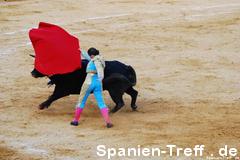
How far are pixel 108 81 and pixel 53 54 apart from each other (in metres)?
0.82

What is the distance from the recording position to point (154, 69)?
1304 centimetres

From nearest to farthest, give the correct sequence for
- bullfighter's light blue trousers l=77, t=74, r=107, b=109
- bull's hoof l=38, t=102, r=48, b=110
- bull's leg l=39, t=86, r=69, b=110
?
bullfighter's light blue trousers l=77, t=74, r=107, b=109
bull's leg l=39, t=86, r=69, b=110
bull's hoof l=38, t=102, r=48, b=110

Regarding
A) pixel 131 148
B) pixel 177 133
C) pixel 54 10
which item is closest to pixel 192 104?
pixel 177 133

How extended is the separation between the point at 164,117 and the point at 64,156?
78.0 inches

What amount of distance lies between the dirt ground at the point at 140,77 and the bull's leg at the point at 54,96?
0.35 feet

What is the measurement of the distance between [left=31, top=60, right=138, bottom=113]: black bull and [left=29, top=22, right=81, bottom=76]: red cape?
149 mm

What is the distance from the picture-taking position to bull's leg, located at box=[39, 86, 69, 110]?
1012cm

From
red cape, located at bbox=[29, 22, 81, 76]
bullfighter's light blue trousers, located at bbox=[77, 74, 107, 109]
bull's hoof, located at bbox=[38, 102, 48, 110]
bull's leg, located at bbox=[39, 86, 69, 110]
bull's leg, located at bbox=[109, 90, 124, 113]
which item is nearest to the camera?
bullfighter's light blue trousers, located at bbox=[77, 74, 107, 109]

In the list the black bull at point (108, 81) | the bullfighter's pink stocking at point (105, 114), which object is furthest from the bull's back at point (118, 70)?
the bullfighter's pink stocking at point (105, 114)

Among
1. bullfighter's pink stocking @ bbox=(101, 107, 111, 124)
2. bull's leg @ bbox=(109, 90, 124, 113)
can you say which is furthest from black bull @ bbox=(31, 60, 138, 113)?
bullfighter's pink stocking @ bbox=(101, 107, 111, 124)

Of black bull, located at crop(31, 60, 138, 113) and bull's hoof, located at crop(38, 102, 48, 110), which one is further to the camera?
bull's hoof, located at crop(38, 102, 48, 110)

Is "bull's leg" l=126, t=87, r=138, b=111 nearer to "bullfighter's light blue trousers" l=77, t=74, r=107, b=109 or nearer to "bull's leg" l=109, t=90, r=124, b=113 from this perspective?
"bull's leg" l=109, t=90, r=124, b=113

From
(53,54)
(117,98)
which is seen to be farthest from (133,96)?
(53,54)

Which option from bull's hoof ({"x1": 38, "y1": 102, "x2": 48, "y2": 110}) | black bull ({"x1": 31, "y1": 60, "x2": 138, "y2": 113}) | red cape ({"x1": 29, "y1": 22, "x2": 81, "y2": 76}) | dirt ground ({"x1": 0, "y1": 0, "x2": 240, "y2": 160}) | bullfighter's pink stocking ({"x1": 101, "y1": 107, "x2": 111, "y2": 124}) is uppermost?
red cape ({"x1": 29, "y1": 22, "x2": 81, "y2": 76})
